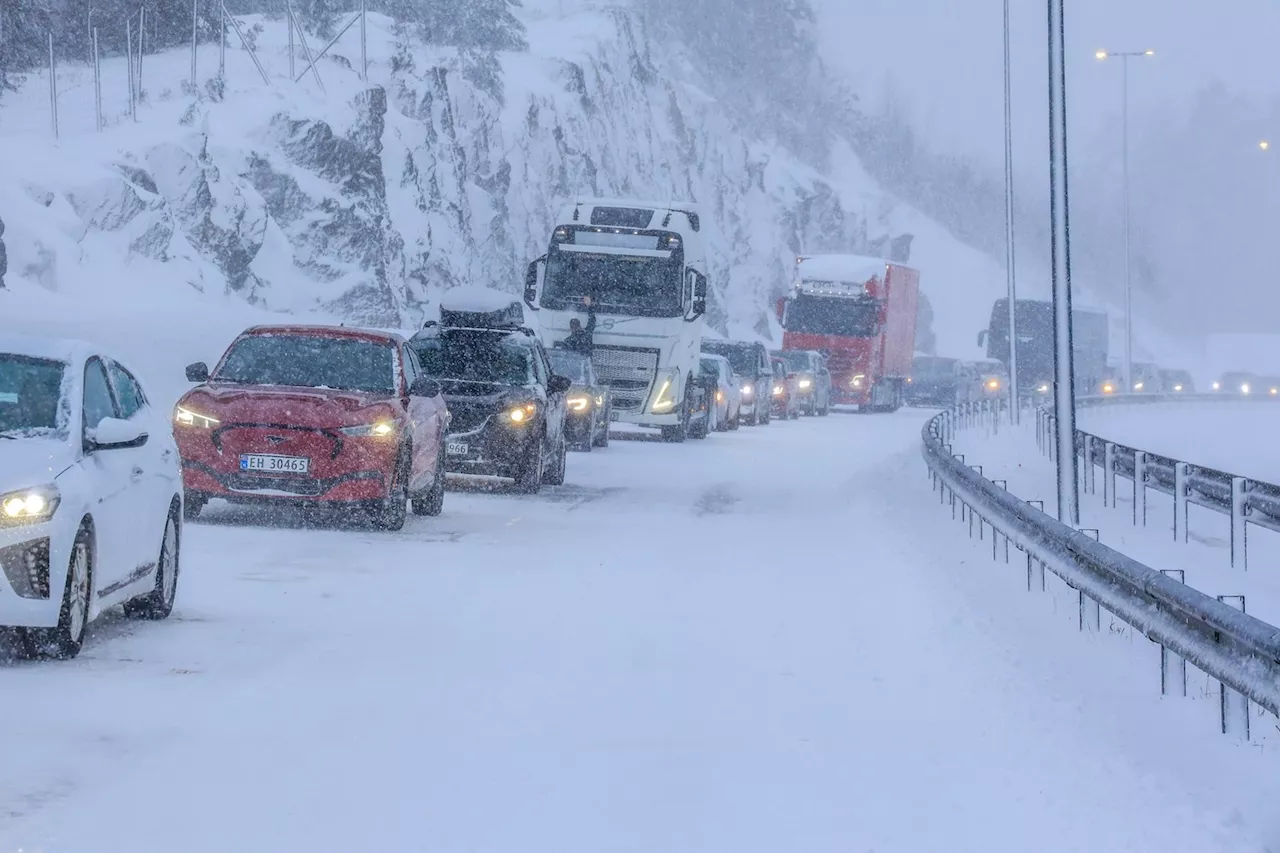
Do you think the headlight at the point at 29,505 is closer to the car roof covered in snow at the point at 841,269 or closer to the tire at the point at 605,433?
the tire at the point at 605,433

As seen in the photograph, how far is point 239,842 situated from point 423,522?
11.9m

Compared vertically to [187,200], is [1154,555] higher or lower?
lower

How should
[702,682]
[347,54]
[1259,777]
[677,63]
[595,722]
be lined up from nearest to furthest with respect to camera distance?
[1259,777], [595,722], [702,682], [347,54], [677,63]

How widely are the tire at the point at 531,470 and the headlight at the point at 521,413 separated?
34 centimetres

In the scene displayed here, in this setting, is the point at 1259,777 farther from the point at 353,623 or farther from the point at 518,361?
the point at 518,361

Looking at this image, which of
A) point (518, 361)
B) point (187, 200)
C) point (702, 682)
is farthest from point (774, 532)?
point (187, 200)

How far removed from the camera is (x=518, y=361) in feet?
71.2

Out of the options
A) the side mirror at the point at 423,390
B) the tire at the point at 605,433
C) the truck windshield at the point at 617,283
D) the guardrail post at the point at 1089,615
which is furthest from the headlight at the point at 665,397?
the guardrail post at the point at 1089,615

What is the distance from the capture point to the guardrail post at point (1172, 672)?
8773mm

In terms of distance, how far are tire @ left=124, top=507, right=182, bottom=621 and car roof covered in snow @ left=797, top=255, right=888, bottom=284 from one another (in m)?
46.5

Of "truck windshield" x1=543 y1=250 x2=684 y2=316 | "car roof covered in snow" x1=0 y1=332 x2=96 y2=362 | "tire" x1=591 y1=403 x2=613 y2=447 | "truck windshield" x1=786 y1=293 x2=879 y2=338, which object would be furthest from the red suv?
"truck windshield" x1=786 y1=293 x2=879 y2=338

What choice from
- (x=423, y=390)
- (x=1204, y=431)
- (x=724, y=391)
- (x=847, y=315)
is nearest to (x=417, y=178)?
(x=847, y=315)

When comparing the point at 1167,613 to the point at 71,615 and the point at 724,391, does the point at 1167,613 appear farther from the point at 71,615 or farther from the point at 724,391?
the point at 724,391

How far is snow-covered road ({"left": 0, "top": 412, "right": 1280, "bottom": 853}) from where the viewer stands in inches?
234
